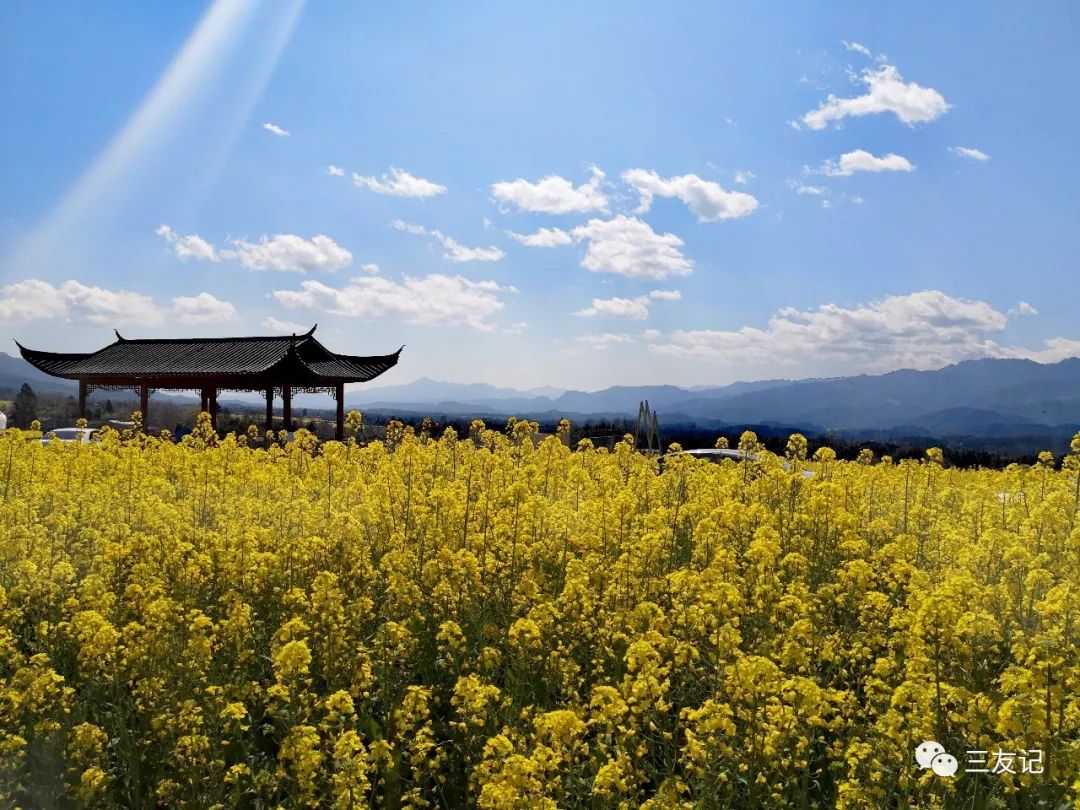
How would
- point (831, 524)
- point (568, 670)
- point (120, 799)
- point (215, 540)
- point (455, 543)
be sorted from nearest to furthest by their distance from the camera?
point (120, 799) → point (568, 670) → point (215, 540) → point (455, 543) → point (831, 524)

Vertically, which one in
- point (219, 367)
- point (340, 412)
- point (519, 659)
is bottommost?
point (519, 659)

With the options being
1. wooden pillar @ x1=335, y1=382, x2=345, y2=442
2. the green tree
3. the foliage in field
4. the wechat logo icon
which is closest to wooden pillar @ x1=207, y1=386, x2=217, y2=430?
wooden pillar @ x1=335, y1=382, x2=345, y2=442

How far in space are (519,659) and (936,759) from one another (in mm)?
2154

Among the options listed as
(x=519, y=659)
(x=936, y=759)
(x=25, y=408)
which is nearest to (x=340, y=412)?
(x=25, y=408)

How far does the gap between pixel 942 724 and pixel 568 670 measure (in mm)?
1929

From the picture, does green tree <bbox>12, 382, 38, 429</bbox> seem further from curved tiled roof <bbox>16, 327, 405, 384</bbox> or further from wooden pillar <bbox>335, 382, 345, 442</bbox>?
wooden pillar <bbox>335, 382, 345, 442</bbox>

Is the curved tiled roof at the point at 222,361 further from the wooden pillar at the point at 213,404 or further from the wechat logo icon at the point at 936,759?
the wechat logo icon at the point at 936,759

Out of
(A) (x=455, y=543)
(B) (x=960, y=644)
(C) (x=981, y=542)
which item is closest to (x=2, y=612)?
(A) (x=455, y=543)

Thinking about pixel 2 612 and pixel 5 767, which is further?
pixel 2 612

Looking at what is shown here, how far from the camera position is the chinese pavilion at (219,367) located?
23688mm

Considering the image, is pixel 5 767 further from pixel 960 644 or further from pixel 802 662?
pixel 960 644

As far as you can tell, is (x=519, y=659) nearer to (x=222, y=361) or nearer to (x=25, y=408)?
(x=222, y=361)

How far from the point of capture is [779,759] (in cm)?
388

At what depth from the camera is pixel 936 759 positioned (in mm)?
3746
